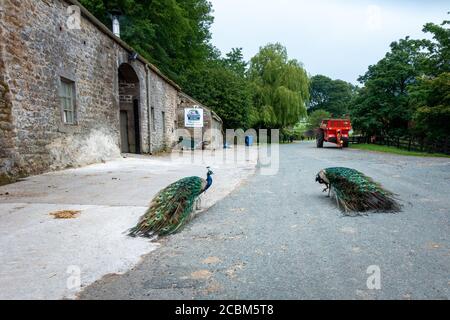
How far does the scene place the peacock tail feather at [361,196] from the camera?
206 inches

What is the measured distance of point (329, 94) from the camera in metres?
95.7

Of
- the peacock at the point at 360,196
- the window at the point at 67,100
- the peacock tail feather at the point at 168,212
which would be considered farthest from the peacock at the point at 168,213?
the window at the point at 67,100

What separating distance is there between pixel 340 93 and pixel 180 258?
325ft

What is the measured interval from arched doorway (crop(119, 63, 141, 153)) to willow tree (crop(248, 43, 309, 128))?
20506 millimetres

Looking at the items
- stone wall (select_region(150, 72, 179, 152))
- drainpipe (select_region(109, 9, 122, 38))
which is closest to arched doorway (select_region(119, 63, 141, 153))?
stone wall (select_region(150, 72, 179, 152))

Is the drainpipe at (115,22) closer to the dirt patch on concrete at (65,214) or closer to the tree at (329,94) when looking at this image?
the dirt patch on concrete at (65,214)

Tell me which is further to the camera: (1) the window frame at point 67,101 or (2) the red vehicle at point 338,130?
(2) the red vehicle at point 338,130

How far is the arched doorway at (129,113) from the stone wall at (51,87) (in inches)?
74.0

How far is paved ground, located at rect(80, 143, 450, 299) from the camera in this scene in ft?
8.88

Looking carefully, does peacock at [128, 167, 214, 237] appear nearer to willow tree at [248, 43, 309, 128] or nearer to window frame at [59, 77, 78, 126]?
window frame at [59, 77, 78, 126]

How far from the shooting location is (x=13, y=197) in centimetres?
595
